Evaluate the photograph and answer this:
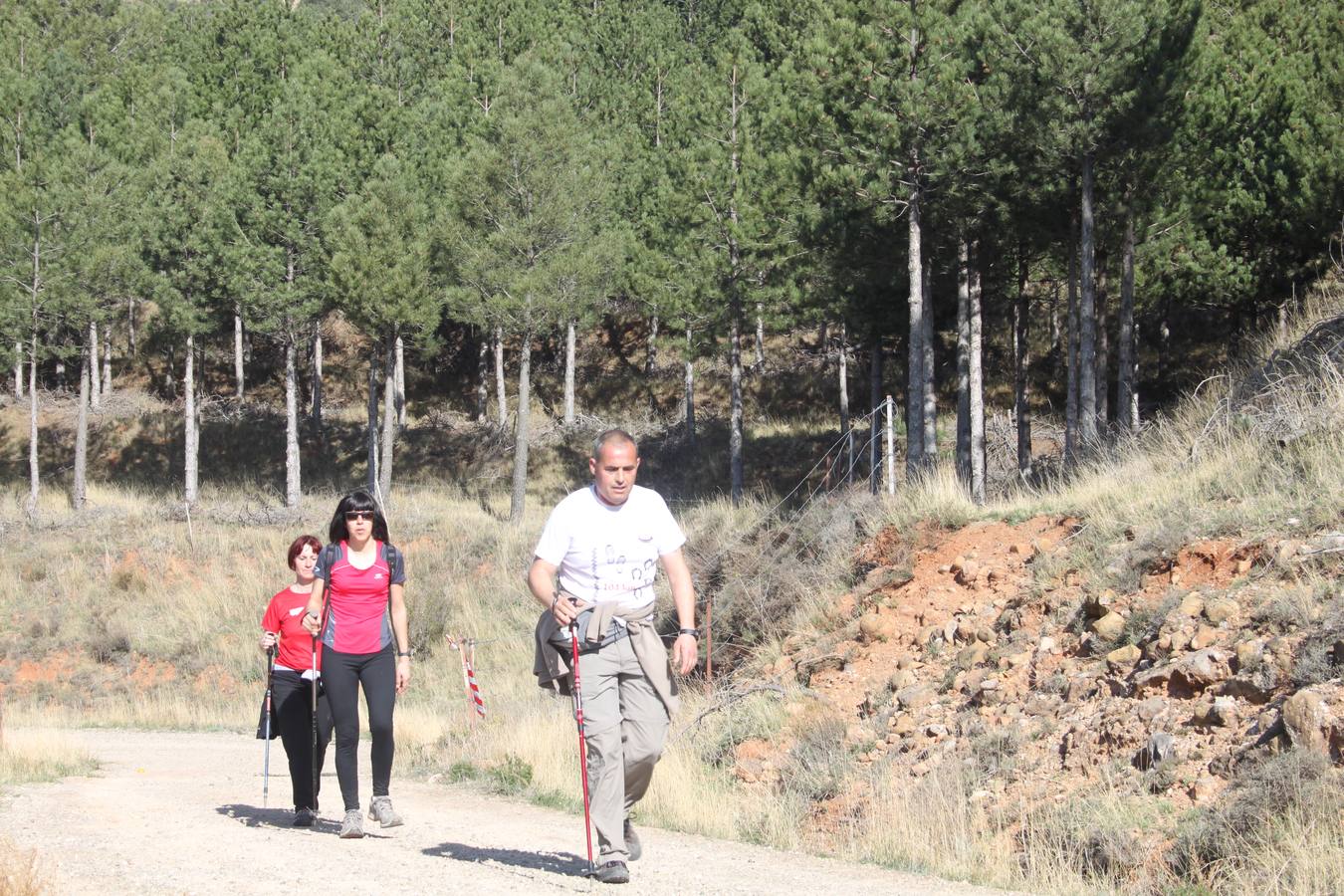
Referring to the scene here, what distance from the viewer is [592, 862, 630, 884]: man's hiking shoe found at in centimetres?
568

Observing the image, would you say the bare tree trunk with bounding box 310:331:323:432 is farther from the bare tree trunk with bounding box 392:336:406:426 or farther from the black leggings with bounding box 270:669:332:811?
the black leggings with bounding box 270:669:332:811

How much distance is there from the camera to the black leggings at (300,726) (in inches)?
302

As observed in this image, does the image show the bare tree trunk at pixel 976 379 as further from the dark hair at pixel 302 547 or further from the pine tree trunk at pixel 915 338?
the dark hair at pixel 302 547

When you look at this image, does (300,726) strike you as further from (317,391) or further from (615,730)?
(317,391)

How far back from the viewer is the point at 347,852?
21.6 feet

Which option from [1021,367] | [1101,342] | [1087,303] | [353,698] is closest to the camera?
[353,698]

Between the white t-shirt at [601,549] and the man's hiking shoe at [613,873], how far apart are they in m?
1.16

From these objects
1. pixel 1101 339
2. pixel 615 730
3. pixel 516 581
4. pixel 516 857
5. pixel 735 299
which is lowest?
pixel 516 857

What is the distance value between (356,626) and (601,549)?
2.00 metres

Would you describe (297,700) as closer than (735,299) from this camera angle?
Yes

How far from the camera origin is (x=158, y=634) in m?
25.0

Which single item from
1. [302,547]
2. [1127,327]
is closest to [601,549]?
[302,547]

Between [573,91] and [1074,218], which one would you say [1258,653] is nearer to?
[1074,218]

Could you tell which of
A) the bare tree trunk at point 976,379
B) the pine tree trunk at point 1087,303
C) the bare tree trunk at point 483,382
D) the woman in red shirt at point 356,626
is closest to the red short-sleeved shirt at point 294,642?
the woman in red shirt at point 356,626
